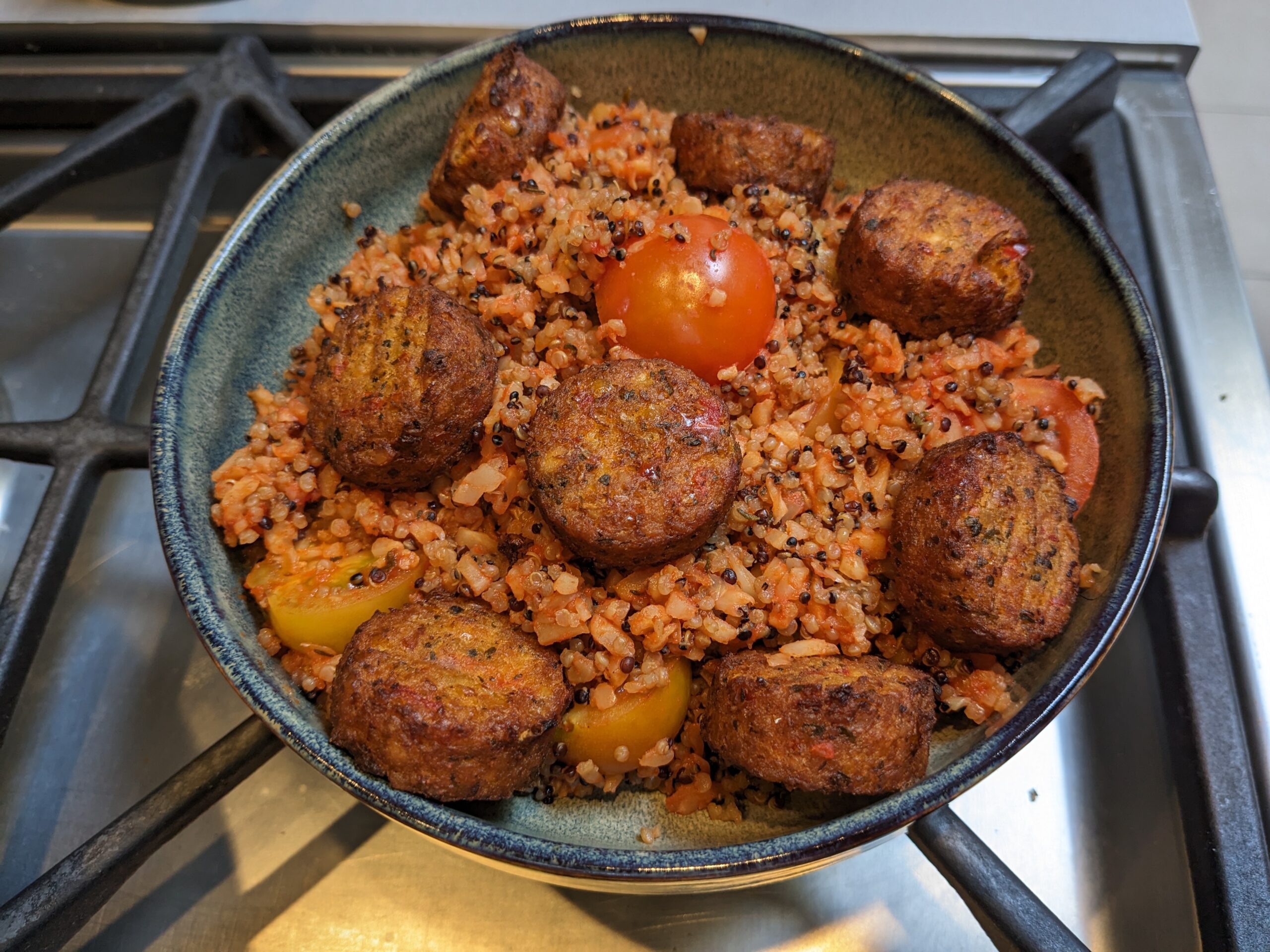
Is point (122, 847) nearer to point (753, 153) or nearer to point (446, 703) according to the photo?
point (446, 703)

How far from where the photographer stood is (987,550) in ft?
5.42

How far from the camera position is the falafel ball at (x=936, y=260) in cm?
193

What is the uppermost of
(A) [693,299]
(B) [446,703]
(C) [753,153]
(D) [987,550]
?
(C) [753,153]

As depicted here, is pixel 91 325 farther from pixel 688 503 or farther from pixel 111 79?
pixel 688 503

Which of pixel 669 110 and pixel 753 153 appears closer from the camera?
pixel 753 153

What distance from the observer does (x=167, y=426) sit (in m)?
1.84

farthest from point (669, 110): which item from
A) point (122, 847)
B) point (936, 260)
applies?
point (122, 847)

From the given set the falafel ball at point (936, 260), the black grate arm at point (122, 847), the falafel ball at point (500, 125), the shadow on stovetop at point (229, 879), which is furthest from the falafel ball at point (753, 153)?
the shadow on stovetop at point (229, 879)

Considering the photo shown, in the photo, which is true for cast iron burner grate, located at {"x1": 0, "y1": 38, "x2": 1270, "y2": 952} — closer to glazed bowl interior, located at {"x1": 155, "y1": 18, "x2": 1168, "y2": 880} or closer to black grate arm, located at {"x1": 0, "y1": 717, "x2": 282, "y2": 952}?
black grate arm, located at {"x1": 0, "y1": 717, "x2": 282, "y2": 952}

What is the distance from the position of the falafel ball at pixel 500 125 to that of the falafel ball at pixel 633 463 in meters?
0.78

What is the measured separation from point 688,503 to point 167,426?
1219mm

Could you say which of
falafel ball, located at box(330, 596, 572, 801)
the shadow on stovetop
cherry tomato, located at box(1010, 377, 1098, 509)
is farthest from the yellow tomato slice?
cherry tomato, located at box(1010, 377, 1098, 509)

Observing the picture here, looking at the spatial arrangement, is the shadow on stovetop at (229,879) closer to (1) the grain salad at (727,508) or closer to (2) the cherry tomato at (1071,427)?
(1) the grain salad at (727,508)

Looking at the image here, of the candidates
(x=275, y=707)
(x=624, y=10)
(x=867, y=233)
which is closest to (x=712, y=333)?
(x=867, y=233)
